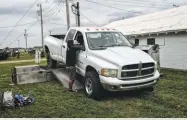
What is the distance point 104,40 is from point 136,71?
1947 mm

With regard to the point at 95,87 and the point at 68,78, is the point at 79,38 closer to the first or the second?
the point at 68,78

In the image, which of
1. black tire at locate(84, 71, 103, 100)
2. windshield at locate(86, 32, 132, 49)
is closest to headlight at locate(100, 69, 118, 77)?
black tire at locate(84, 71, 103, 100)

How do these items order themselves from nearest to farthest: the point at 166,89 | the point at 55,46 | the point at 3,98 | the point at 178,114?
1. the point at 178,114
2. the point at 3,98
3. the point at 166,89
4. the point at 55,46

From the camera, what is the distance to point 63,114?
22.1 ft

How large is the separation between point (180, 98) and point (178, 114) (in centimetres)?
186

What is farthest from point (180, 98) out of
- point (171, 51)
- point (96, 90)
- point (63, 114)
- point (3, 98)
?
point (171, 51)

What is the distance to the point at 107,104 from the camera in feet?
25.7

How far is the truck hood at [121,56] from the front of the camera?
26.2 feet

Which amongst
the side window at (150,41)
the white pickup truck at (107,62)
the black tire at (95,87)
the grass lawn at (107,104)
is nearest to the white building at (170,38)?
the side window at (150,41)

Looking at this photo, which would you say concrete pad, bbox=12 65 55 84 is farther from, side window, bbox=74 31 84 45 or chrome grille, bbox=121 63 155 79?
chrome grille, bbox=121 63 155 79

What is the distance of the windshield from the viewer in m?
9.19

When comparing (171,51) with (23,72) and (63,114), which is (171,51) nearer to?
(23,72)

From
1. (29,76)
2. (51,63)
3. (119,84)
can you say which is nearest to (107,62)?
(119,84)

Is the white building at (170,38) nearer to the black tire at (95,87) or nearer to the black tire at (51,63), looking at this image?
the black tire at (51,63)
